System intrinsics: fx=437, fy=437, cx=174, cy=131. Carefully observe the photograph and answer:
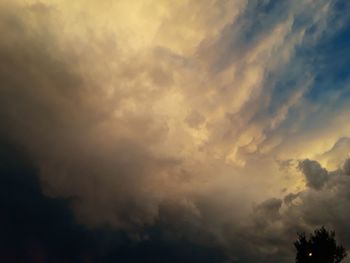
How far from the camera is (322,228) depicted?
78375 millimetres

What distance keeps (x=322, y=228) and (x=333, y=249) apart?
13.1ft

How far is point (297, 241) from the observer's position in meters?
80.1

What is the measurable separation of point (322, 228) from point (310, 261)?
625cm

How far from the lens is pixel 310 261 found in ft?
256

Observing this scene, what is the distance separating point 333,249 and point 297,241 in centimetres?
648

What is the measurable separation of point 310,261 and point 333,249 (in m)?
4.67

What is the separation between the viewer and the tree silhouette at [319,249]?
76188 mm

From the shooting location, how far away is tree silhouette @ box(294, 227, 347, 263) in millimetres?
76188

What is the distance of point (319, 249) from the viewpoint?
77.5 metres

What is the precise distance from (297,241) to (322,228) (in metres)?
5.17

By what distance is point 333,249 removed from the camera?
76.3 m
